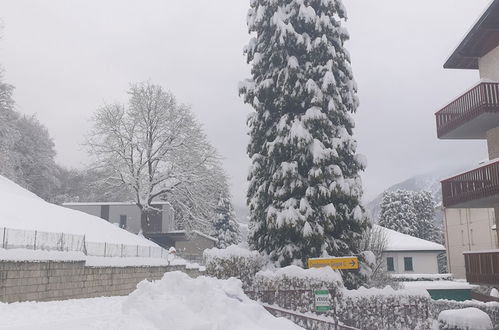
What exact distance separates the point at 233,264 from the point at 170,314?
19.9ft

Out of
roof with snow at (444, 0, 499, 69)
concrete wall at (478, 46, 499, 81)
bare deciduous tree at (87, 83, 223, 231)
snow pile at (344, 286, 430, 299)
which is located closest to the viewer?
snow pile at (344, 286, 430, 299)

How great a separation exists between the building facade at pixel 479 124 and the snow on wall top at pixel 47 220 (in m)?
17.5

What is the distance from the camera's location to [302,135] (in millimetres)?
16766

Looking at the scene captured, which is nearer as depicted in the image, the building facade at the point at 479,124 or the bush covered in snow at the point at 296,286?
the bush covered in snow at the point at 296,286

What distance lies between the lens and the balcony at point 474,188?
17134 mm

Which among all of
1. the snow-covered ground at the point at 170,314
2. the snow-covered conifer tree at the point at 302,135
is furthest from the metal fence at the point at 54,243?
the snow-covered conifer tree at the point at 302,135

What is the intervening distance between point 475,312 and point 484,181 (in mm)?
4500

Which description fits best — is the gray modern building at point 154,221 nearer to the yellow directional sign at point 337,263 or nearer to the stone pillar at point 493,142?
the stone pillar at point 493,142

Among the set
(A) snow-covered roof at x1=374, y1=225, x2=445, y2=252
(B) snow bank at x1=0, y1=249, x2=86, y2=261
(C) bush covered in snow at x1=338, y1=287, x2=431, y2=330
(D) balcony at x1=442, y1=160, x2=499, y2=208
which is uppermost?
(D) balcony at x1=442, y1=160, x2=499, y2=208

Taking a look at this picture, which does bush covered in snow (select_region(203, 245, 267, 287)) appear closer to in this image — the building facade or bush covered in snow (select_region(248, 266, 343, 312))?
bush covered in snow (select_region(248, 266, 343, 312))

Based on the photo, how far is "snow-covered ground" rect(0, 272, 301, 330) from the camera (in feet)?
32.1

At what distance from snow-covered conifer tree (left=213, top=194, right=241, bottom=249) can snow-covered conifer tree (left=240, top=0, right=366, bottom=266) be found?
131ft

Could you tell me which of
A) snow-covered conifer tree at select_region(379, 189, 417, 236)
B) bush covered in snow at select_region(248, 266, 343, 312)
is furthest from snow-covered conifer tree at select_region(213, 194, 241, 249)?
bush covered in snow at select_region(248, 266, 343, 312)

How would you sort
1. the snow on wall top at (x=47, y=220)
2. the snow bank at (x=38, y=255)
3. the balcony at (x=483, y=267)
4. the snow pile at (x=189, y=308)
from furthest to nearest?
1. the snow on wall top at (x=47, y=220)
2. the balcony at (x=483, y=267)
3. the snow bank at (x=38, y=255)
4. the snow pile at (x=189, y=308)
